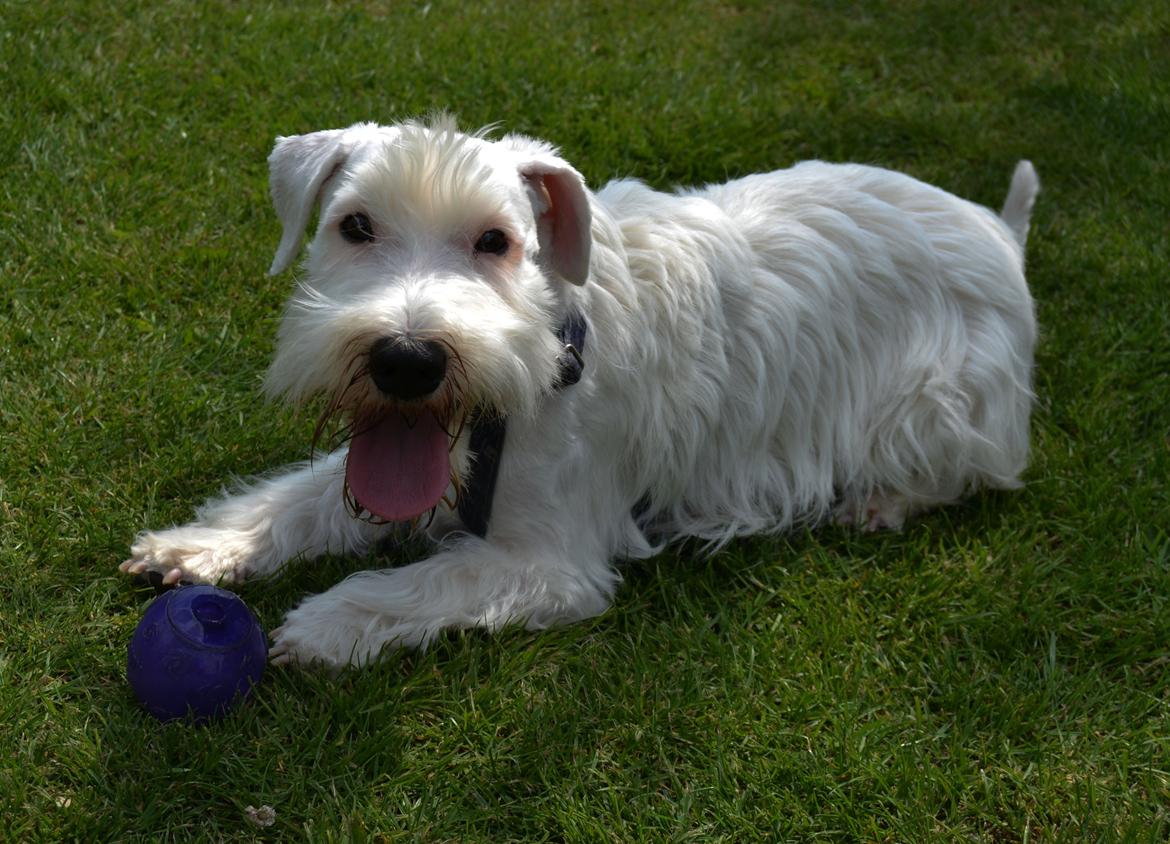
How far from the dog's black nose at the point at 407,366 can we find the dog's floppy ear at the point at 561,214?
0.75 meters

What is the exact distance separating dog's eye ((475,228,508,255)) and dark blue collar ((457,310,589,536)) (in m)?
0.38

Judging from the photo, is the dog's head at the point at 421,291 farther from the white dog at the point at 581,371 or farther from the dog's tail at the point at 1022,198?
the dog's tail at the point at 1022,198

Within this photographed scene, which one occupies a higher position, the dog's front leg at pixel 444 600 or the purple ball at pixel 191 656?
the purple ball at pixel 191 656

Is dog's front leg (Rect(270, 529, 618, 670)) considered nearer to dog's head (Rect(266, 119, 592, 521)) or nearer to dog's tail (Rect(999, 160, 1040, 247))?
dog's head (Rect(266, 119, 592, 521))

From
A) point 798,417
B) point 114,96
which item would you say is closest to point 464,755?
point 798,417

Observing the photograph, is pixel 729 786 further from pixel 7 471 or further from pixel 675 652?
pixel 7 471

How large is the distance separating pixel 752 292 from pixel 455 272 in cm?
138

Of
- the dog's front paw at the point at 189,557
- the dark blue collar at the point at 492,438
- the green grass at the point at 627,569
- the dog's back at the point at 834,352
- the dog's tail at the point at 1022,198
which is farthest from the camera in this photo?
the dog's tail at the point at 1022,198

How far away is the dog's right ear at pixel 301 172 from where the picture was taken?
3.88 metres

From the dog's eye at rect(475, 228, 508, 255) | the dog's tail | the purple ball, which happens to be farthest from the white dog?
the purple ball

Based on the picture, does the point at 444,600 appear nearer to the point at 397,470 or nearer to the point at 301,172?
the point at 397,470

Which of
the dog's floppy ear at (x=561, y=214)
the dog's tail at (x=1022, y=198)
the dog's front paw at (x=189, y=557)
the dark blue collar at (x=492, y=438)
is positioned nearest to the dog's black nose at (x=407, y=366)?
the dark blue collar at (x=492, y=438)

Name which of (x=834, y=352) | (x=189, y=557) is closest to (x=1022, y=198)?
(x=834, y=352)

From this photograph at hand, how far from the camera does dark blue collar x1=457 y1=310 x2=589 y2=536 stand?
3.97m
